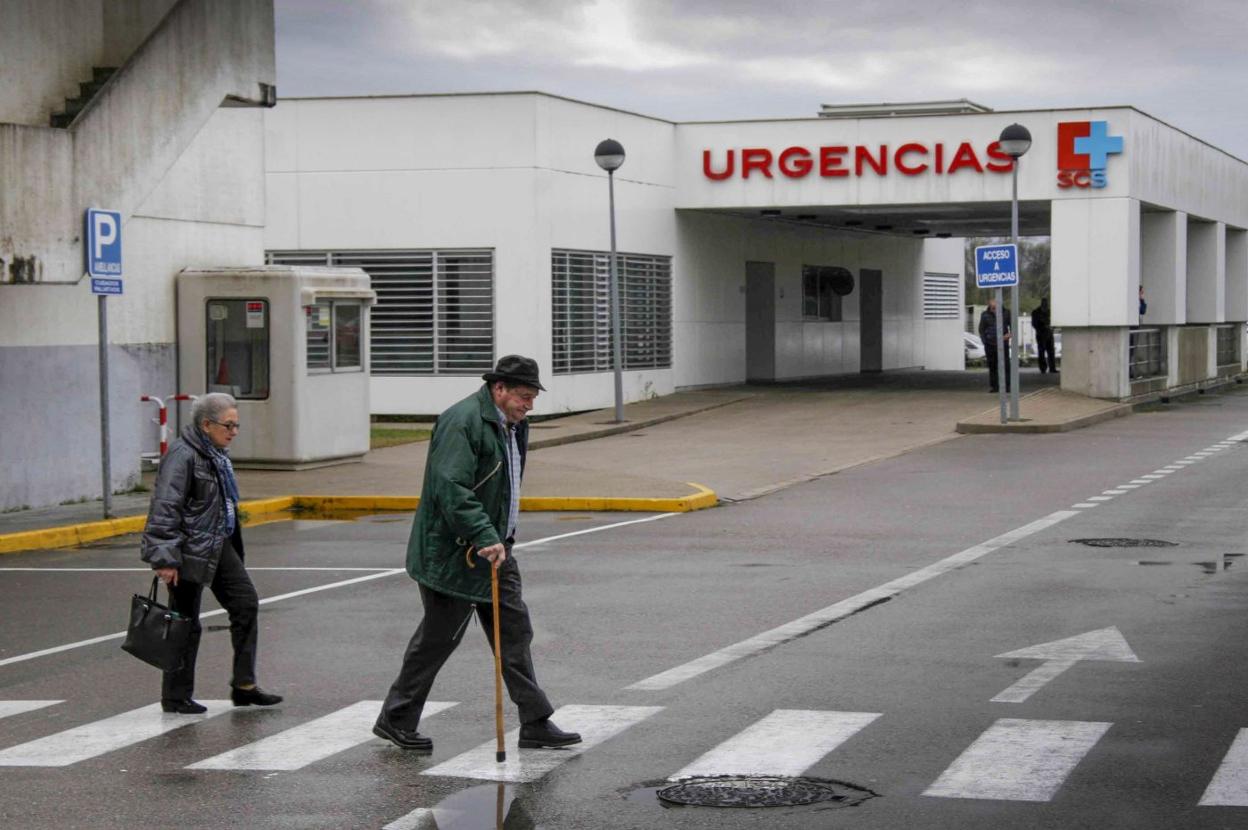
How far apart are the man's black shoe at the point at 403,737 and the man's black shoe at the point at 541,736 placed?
0.42 metres

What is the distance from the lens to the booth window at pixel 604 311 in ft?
108

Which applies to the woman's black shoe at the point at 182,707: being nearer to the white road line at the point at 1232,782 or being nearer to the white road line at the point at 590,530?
the white road line at the point at 1232,782

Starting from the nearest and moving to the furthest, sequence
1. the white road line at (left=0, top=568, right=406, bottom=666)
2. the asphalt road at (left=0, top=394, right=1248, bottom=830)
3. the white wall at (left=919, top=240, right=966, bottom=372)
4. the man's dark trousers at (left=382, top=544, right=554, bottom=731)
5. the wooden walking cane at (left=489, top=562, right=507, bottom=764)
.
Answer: the asphalt road at (left=0, top=394, right=1248, bottom=830) → the wooden walking cane at (left=489, top=562, right=507, bottom=764) → the man's dark trousers at (left=382, top=544, right=554, bottom=731) → the white road line at (left=0, top=568, right=406, bottom=666) → the white wall at (left=919, top=240, right=966, bottom=372)

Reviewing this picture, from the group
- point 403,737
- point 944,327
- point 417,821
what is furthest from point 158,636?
point 944,327

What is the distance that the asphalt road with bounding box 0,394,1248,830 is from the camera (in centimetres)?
752

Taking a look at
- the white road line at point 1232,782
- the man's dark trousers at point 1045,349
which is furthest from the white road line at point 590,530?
the man's dark trousers at point 1045,349

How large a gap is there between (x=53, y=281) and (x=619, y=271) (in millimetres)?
17663

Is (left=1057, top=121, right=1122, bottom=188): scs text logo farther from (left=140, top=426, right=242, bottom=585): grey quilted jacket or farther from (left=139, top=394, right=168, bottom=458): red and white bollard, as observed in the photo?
(left=140, top=426, right=242, bottom=585): grey quilted jacket

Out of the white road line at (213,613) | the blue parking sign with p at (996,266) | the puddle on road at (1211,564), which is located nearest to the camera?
the white road line at (213,613)

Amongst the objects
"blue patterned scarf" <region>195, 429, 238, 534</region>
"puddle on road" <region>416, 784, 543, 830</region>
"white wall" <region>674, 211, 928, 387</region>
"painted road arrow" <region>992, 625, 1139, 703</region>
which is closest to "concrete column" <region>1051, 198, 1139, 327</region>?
"white wall" <region>674, 211, 928, 387</region>

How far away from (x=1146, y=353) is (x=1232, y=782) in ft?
105

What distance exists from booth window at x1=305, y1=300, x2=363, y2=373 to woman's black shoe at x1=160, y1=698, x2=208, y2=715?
46.6 feet

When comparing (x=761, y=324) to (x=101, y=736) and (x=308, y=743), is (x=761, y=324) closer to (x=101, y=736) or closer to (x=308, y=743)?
(x=101, y=736)

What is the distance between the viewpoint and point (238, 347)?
2344 cm
